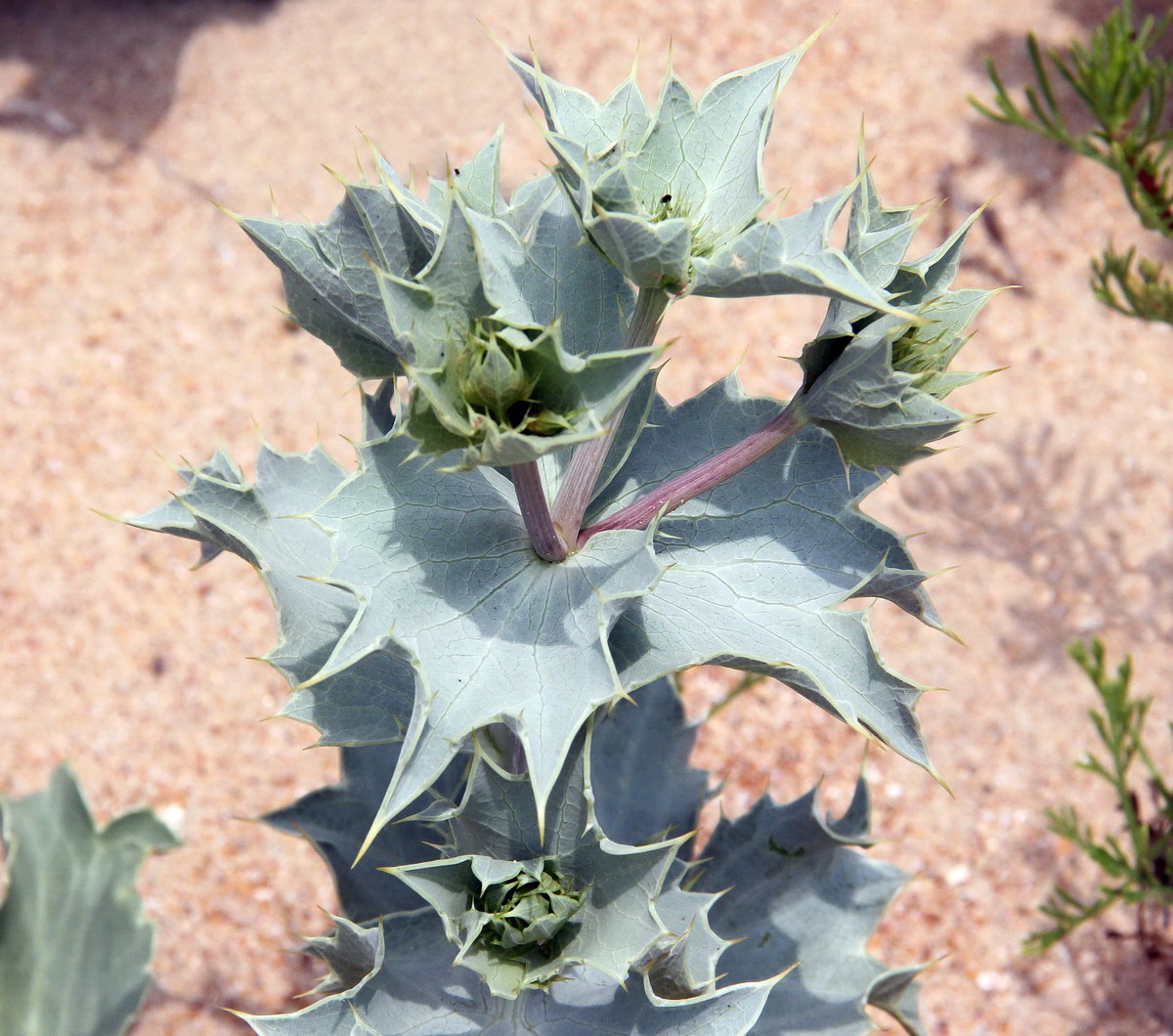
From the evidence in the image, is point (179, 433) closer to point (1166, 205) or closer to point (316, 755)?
point (316, 755)

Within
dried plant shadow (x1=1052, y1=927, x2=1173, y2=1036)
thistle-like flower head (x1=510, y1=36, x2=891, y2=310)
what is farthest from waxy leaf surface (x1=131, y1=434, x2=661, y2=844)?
dried plant shadow (x1=1052, y1=927, x2=1173, y2=1036)

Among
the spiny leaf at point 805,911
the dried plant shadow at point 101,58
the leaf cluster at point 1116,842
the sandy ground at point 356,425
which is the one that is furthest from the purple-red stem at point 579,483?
the dried plant shadow at point 101,58

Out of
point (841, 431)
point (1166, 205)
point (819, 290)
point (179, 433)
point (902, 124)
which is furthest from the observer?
point (902, 124)

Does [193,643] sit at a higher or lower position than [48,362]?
lower

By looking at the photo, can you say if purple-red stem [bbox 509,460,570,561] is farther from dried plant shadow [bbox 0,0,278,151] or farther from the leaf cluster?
dried plant shadow [bbox 0,0,278,151]

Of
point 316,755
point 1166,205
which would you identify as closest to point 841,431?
point 1166,205

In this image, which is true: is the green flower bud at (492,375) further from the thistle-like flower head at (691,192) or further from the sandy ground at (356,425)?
the sandy ground at (356,425)

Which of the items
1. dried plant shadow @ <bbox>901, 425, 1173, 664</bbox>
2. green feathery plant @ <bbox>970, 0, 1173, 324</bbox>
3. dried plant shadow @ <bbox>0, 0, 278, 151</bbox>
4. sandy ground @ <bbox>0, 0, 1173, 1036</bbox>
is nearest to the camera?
green feathery plant @ <bbox>970, 0, 1173, 324</bbox>
